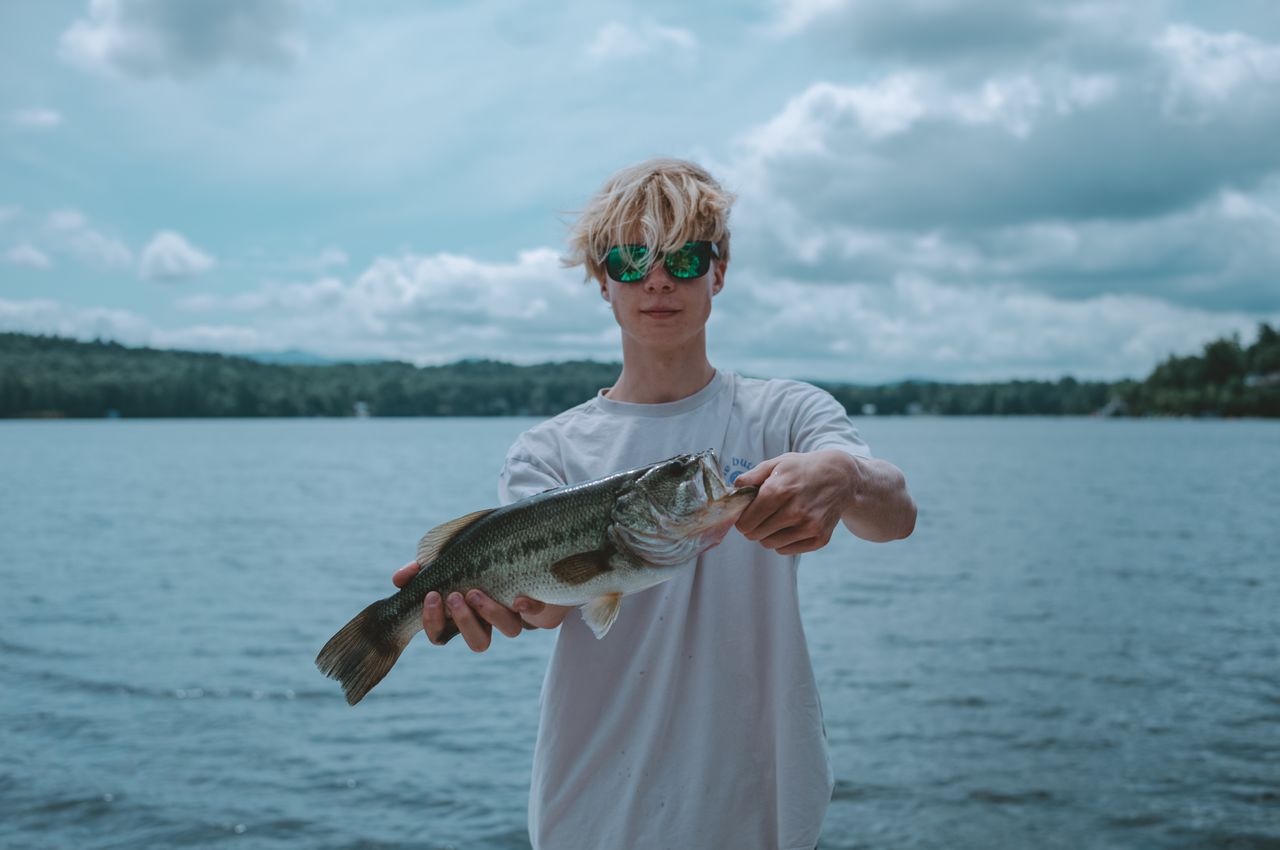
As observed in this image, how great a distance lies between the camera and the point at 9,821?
421 inches

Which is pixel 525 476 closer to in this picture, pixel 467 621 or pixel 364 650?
pixel 467 621

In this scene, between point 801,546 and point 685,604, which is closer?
point 801,546

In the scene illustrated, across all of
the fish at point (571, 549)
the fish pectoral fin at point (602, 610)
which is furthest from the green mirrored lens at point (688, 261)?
the fish pectoral fin at point (602, 610)

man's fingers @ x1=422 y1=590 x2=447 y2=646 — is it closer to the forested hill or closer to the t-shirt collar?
the t-shirt collar

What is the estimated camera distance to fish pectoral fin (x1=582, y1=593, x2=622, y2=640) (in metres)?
3.00

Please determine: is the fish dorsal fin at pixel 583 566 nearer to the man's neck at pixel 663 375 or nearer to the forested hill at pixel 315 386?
the man's neck at pixel 663 375

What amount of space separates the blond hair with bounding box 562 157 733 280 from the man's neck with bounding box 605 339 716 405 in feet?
1.23

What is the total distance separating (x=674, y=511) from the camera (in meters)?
2.81

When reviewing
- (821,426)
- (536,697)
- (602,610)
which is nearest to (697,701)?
(602,610)

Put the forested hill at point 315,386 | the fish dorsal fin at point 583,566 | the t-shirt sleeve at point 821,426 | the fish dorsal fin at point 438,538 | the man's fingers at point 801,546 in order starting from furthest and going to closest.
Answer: the forested hill at point 315,386
the fish dorsal fin at point 438,538
the t-shirt sleeve at point 821,426
the fish dorsal fin at point 583,566
the man's fingers at point 801,546

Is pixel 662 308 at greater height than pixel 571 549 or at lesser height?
greater

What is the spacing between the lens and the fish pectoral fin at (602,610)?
300 centimetres

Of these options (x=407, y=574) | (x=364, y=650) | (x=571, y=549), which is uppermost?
→ (x=571, y=549)

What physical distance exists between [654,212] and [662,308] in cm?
34
